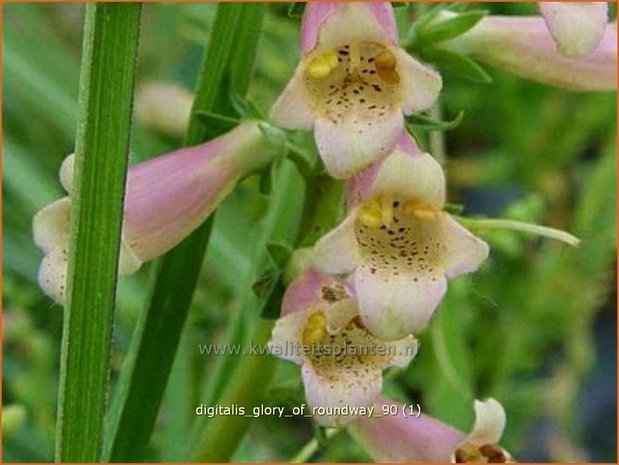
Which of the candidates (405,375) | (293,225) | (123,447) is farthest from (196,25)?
(123,447)

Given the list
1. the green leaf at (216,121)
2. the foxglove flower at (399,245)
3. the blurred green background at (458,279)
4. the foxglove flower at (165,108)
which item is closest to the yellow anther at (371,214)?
the foxglove flower at (399,245)

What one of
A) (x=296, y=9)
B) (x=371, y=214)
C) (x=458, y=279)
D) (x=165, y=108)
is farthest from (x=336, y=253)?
(x=165, y=108)

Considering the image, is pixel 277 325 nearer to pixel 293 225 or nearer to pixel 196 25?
pixel 293 225

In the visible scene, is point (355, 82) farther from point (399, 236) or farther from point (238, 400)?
point (238, 400)

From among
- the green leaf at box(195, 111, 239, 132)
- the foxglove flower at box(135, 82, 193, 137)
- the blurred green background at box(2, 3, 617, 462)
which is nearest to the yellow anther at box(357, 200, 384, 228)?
the green leaf at box(195, 111, 239, 132)

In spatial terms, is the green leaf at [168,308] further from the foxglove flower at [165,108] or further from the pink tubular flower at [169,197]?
the foxglove flower at [165,108]

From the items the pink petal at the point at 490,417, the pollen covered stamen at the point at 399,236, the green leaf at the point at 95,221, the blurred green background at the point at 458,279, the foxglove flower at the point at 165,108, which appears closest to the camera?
the green leaf at the point at 95,221

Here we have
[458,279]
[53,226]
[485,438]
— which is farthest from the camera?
[458,279]
